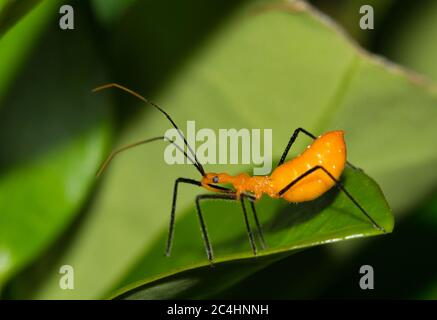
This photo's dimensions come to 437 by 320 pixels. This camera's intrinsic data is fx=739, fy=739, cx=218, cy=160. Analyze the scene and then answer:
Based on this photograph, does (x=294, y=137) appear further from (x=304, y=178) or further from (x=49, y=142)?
(x=49, y=142)

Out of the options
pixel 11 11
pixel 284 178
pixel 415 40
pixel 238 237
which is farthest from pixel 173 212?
pixel 415 40

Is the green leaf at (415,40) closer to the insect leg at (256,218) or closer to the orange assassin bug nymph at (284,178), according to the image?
the orange assassin bug nymph at (284,178)

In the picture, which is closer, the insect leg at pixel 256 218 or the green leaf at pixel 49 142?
the insect leg at pixel 256 218

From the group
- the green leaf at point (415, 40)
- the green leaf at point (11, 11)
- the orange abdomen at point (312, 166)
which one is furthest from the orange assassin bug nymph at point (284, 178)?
the green leaf at point (415, 40)

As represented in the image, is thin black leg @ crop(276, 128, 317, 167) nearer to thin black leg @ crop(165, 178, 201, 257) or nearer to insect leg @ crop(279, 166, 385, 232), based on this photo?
insect leg @ crop(279, 166, 385, 232)

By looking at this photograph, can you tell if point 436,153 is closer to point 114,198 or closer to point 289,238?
point 289,238

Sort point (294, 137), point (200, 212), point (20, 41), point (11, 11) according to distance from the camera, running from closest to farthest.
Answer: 1. point (11, 11)
2. point (20, 41)
3. point (200, 212)
4. point (294, 137)
